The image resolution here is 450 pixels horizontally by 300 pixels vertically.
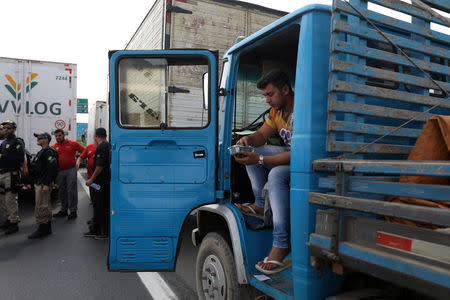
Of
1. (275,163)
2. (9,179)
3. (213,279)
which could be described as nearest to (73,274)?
(213,279)

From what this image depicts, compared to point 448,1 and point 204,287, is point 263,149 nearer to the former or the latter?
point 204,287

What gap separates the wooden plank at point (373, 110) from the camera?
193cm

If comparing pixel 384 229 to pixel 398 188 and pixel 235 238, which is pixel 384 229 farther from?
pixel 235 238

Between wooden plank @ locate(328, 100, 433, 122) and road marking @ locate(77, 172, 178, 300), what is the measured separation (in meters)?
2.72

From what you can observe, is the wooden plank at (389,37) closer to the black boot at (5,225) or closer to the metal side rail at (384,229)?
the metal side rail at (384,229)

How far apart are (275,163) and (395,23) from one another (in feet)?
3.94

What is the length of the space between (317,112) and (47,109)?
8.79m

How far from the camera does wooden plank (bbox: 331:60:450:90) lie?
6.31 feet

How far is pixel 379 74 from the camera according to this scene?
204 cm

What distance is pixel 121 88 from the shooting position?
10.2 ft

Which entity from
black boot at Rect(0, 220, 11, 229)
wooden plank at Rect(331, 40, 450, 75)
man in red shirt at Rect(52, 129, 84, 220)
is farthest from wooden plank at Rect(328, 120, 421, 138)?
man in red shirt at Rect(52, 129, 84, 220)

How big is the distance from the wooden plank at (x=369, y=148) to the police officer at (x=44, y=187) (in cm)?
556

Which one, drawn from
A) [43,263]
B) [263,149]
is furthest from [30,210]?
[263,149]

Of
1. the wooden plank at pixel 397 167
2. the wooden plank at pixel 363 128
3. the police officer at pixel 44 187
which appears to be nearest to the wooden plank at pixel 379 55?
the wooden plank at pixel 363 128
